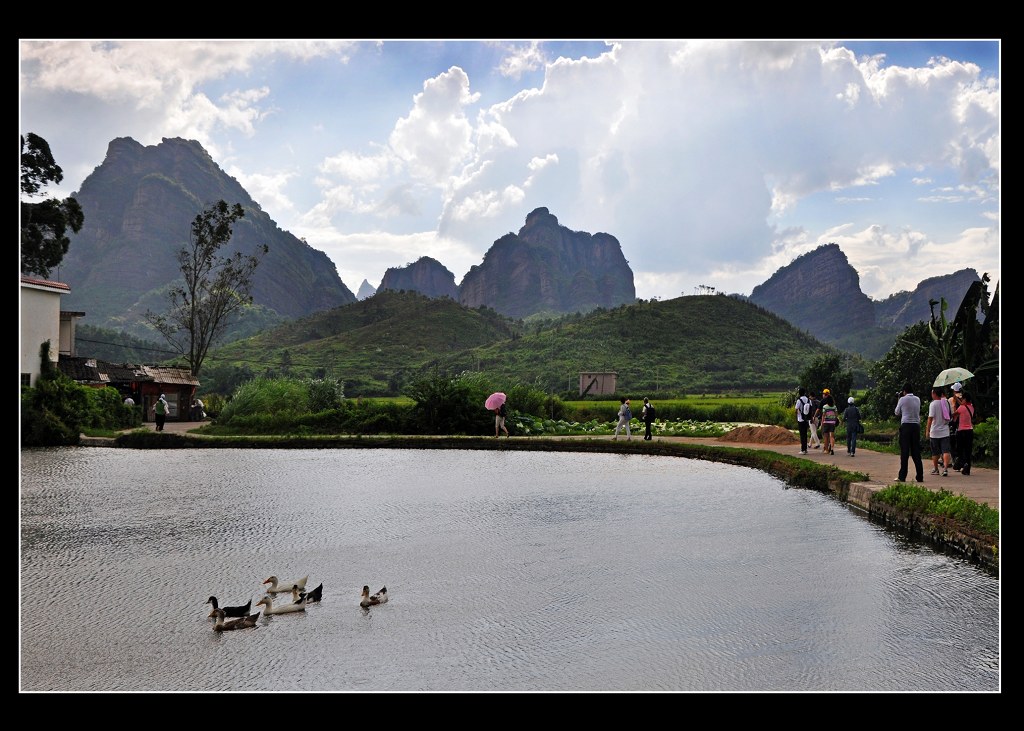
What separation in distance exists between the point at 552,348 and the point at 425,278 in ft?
358

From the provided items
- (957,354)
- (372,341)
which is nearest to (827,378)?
(957,354)

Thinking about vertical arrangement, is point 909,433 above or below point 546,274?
below

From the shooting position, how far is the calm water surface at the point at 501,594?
475cm

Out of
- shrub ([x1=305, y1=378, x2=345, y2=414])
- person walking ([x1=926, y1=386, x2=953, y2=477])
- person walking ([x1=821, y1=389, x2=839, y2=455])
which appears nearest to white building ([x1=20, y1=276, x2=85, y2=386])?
shrub ([x1=305, y1=378, x2=345, y2=414])

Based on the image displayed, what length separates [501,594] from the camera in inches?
250

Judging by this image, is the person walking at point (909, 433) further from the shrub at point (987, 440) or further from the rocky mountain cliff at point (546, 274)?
the rocky mountain cliff at point (546, 274)

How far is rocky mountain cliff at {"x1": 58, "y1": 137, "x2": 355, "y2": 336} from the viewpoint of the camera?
115 metres

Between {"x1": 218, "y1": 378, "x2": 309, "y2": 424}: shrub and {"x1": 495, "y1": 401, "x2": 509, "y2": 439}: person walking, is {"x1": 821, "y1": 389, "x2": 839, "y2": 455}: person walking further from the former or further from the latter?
{"x1": 218, "y1": 378, "x2": 309, "y2": 424}: shrub

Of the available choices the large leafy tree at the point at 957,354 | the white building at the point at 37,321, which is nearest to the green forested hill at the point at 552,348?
the white building at the point at 37,321

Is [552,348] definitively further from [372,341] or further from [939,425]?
[939,425]

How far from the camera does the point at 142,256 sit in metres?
120

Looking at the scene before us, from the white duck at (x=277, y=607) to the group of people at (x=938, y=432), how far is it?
26.7 feet
